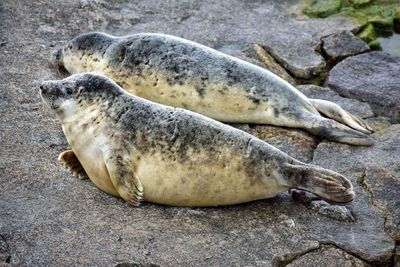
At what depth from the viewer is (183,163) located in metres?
3.90

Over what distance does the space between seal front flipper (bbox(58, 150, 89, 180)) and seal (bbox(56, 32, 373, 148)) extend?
0.88 meters

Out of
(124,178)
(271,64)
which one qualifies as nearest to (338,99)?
(271,64)

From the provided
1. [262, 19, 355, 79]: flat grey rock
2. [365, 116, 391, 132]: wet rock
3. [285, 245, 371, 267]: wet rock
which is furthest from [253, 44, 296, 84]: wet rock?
[285, 245, 371, 267]: wet rock

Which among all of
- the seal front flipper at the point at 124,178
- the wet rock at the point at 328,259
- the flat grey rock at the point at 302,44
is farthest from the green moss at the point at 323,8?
the wet rock at the point at 328,259

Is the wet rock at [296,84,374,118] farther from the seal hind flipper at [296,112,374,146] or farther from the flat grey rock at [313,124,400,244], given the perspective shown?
the seal hind flipper at [296,112,374,146]

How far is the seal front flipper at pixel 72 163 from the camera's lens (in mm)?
4168

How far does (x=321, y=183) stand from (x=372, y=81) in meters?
1.96

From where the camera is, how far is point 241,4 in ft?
22.6

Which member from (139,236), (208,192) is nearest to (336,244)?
(208,192)

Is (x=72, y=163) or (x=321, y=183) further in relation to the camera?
(x=72, y=163)

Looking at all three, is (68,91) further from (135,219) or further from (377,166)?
(377,166)

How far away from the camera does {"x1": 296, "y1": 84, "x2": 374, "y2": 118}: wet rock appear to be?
204 inches

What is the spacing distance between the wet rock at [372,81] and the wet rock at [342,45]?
13cm

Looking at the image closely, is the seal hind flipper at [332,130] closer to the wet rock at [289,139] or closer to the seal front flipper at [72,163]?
the wet rock at [289,139]
